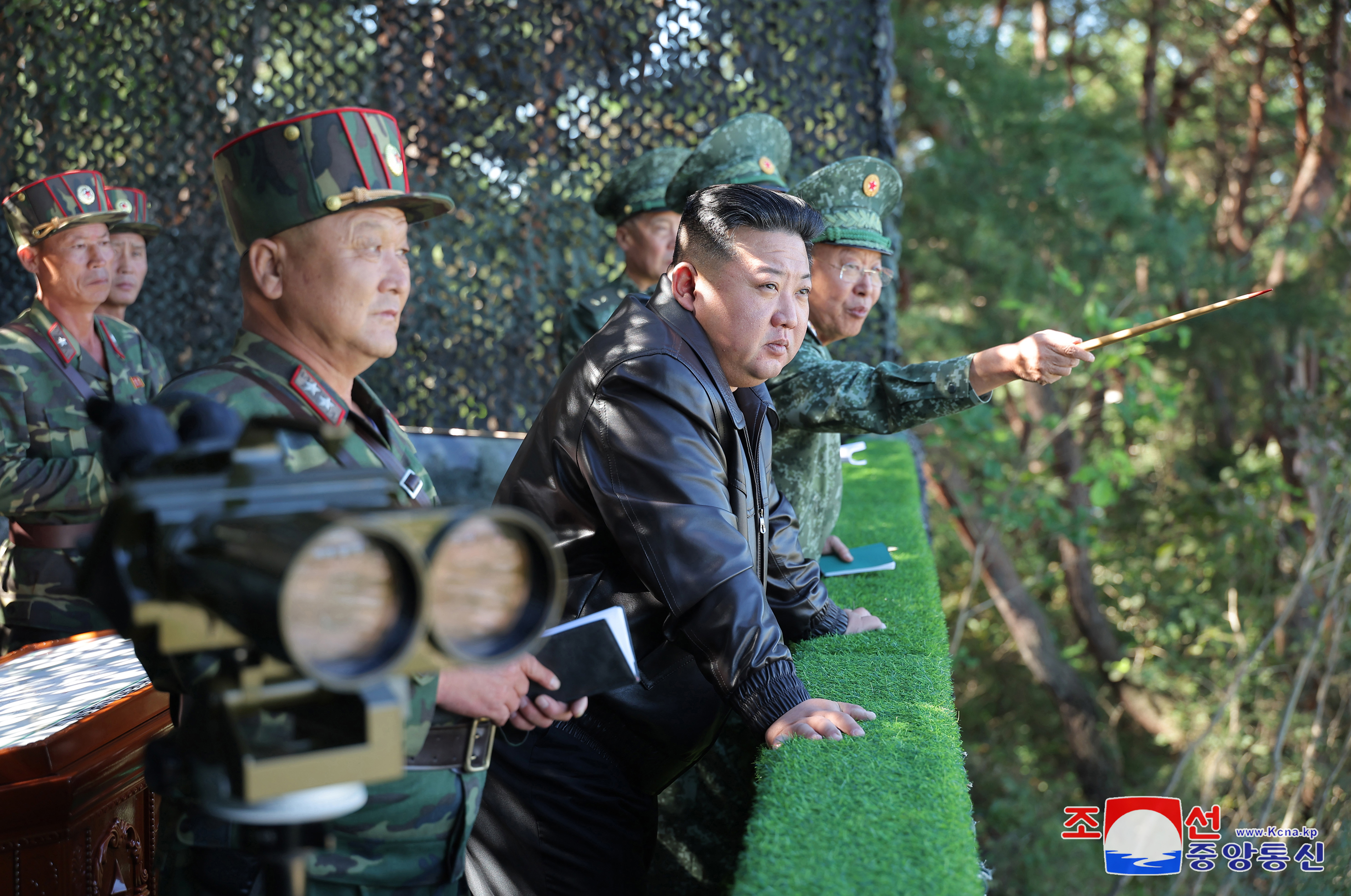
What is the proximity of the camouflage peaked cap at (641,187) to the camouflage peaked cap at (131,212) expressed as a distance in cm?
200

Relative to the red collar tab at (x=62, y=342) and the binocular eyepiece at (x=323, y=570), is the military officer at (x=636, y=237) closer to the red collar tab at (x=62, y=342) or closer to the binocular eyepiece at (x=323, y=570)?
the red collar tab at (x=62, y=342)

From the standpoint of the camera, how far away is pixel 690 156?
400 centimetres

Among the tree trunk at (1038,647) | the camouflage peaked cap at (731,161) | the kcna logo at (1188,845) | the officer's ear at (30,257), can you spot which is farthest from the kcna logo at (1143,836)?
the officer's ear at (30,257)

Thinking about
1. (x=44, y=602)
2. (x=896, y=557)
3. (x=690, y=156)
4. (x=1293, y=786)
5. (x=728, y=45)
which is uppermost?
(x=728, y=45)

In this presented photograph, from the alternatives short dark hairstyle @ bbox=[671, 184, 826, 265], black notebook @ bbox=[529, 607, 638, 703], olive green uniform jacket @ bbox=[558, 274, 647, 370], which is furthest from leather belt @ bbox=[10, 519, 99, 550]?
black notebook @ bbox=[529, 607, 638, 703]

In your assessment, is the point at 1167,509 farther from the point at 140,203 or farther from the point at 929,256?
the point at 140,203

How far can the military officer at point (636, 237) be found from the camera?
4.44 m

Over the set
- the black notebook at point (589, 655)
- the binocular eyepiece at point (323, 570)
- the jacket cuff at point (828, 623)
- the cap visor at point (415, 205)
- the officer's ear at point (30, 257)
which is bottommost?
the jacket cuff at point (828, 623)

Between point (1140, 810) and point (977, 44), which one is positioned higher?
point (977, 44)

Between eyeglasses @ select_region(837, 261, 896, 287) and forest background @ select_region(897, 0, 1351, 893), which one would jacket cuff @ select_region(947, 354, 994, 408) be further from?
forest background @ select_region(897, 0, 1351, 893)

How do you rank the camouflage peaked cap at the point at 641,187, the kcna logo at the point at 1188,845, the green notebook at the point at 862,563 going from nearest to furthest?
the green notebook at the point at 862,563, the camouflage peaked cap at the point at 641,187, the kcna logo at the point at 1188,845

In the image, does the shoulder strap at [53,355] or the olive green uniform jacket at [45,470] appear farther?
the shoulder strap at [53,355]

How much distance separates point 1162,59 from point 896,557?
38.8 ft

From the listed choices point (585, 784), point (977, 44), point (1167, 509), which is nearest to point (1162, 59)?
point (977, 44)
